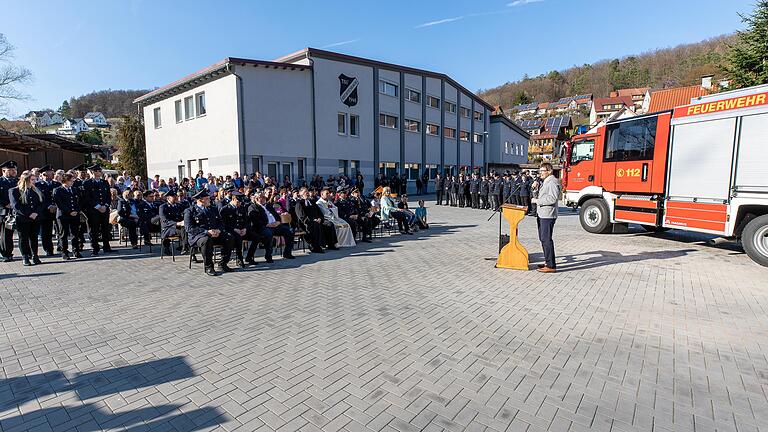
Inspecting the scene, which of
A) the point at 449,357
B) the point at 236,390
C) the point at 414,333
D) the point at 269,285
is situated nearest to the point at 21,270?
the point at 269,285

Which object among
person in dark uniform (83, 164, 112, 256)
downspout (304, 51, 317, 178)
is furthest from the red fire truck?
downspout (304, 51, 317, 178)

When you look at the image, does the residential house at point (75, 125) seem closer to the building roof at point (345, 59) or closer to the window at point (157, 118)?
the window at point (157, 118)

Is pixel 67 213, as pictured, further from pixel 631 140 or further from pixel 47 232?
pixel 631 140

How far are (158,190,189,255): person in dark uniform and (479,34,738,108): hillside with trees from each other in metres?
86.5

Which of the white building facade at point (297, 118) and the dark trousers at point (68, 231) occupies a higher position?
the white building facade at point (297, 118)

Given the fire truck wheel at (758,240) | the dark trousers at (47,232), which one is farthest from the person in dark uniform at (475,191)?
the dark trousers at (47,232)

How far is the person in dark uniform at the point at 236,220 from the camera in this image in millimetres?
8055

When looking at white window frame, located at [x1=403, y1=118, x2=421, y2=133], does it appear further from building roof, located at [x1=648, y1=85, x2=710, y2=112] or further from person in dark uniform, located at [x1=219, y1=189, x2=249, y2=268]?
building roof, located at [x1=648, y1=85, x2=710, y2=112]

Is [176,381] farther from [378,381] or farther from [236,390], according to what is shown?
[378,381]

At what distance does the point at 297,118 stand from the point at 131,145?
1140 inches

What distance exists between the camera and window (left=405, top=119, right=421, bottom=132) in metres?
31.9

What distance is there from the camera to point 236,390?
340 centimetres

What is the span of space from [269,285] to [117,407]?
3.60 m

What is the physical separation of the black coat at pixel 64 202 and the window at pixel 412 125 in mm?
25327
